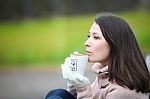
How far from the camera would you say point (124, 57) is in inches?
132

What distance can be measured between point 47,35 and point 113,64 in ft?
22.3

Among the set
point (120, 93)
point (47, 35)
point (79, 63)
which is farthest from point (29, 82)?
point (120, 93)

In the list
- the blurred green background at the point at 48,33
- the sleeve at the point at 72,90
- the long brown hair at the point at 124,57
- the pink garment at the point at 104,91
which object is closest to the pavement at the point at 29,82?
the blurred green background at the point at 48,33

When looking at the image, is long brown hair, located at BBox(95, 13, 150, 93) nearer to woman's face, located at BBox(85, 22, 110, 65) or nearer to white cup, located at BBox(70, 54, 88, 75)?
woman's face, located at BBox(85, 22, 110, 65)

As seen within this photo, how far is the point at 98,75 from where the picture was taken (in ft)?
11.4

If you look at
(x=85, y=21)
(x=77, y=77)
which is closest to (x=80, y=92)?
(x=77, y=77)

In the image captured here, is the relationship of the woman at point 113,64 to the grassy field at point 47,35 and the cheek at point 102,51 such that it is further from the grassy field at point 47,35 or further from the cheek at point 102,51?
the grassy field at point 47,35

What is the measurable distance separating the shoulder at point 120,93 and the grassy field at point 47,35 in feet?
21.8

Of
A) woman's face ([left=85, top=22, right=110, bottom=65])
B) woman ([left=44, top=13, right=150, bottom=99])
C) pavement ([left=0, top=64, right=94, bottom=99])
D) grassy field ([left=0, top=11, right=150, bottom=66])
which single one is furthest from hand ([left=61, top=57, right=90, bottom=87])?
grassy field ([left=0, top=11, right=150, bottom=66])

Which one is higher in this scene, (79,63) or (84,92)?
(79,63)

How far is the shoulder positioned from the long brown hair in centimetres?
3

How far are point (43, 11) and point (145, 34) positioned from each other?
71.9 inches

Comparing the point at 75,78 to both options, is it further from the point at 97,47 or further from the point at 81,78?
the point at 97,47

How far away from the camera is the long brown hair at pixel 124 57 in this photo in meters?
3.31
